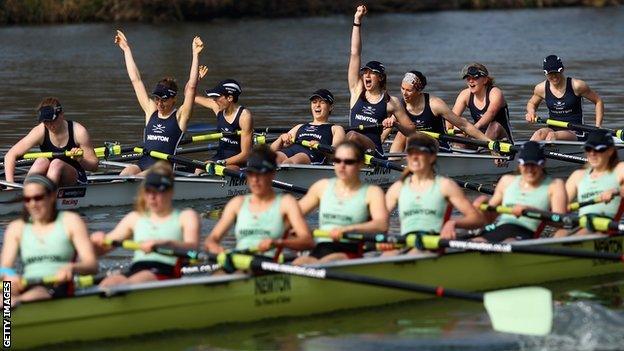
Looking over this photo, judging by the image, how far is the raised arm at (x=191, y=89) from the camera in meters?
17.8

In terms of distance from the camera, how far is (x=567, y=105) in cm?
2142

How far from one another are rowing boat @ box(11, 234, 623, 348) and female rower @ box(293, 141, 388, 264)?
1.11 feet

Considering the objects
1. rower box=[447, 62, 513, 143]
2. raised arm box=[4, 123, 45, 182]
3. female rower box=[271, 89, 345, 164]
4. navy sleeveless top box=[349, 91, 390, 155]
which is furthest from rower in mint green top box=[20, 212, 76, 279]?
rower box=[447, 62, 513, 143]

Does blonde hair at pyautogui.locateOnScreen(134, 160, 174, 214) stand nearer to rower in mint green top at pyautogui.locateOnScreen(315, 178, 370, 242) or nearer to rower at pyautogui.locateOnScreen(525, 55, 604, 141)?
rower in mint green top at pyautogui.locateOnScreen(315, 178, 370, 242)

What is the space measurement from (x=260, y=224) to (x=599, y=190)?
354 centimetres

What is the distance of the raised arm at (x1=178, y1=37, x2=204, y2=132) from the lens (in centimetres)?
1784

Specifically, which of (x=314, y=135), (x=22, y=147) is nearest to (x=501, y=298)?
(x=22, y=147)

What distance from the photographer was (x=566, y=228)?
46.7ft

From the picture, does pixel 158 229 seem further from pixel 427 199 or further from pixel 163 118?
pixel 163 118

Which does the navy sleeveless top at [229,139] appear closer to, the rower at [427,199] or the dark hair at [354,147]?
the rower at [427,199]

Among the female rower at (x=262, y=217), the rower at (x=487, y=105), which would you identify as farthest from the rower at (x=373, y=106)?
the female rower at (x=262, y=217)

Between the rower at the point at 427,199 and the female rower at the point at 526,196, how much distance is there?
45 cm

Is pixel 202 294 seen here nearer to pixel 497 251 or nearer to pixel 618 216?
pixel 497 251

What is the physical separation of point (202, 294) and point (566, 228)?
13.6ft
